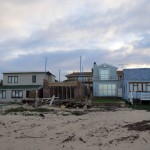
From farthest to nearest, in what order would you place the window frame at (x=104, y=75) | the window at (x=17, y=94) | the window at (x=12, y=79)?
the window frame at (x=104, y=75), the window at (x=12, y=79), the window at (x=17, y=94)

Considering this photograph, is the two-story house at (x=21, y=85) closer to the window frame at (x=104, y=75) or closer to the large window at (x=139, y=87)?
the window frame at (x=104, y=75)

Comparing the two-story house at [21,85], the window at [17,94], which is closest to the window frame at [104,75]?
the two-story house at [21,85]

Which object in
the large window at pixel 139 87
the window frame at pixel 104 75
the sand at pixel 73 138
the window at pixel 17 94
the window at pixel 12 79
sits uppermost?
the window frame at pixel 104 75

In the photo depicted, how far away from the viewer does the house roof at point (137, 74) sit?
45.7m

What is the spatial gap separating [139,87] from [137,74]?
7.05 feet

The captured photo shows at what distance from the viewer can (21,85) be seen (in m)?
53.6

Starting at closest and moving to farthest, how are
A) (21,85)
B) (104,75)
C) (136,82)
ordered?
1. (136,82)
2. (21,85)
3. (104,75)

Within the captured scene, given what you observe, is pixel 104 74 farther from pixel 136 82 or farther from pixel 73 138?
pixel 73 138

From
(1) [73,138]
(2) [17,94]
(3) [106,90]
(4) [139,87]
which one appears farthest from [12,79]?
(1) [73,138]

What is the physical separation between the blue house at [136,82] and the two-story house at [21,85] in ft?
43.7

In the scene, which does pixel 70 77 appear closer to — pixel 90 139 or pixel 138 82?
pixel 138 82

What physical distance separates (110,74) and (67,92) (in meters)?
10.7

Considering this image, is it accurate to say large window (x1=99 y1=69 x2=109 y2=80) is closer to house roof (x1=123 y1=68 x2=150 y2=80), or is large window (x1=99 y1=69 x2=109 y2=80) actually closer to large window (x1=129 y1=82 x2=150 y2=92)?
house roof (x1=123 y1=68 x2=150 y2=80)

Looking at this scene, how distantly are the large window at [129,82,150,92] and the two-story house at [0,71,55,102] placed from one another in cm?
1381
